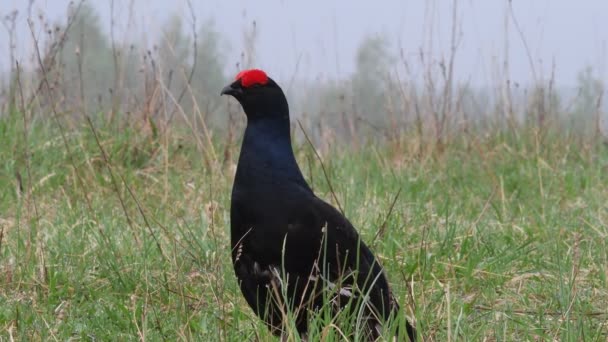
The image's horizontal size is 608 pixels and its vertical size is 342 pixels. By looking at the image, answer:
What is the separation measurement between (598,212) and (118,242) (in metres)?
2.69

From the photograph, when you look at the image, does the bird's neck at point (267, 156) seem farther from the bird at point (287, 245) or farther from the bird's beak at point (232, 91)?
the bird's beak at point (232, 91)

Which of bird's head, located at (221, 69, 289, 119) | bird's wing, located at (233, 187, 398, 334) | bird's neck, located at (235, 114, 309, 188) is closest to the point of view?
bird's wing, located at (233, 187, 398, 334)

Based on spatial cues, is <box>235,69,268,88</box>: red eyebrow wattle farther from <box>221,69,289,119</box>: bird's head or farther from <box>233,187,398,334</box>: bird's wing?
<box>233,187,398,334</box>: bird's wing

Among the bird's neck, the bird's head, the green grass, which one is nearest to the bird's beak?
the bird's head

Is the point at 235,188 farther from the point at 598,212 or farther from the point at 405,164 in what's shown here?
the point at 405,164

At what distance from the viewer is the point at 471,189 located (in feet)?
20.3

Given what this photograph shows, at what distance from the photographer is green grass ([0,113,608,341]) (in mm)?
3393

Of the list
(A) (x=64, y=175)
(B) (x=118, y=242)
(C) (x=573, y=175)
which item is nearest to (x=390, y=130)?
(C) (x=573, y=175)

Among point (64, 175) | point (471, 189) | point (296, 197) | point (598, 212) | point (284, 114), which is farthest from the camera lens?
point (471, 189)

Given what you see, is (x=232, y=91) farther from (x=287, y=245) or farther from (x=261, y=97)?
(x=287, y=245)

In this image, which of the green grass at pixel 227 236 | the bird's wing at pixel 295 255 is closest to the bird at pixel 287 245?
the bird's wing at pixel 295 255

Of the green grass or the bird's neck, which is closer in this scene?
the bird's neck

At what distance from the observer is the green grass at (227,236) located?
3.39m

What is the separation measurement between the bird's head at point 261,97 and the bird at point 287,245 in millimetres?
97
